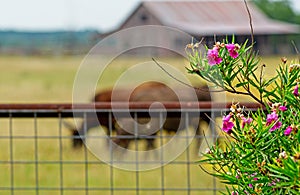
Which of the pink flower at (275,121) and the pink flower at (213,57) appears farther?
the pink flower at (213,57)

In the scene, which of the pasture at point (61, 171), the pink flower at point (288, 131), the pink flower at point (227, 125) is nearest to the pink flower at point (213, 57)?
the pink flower at point (227, 125)

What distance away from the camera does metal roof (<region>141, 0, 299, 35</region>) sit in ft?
177

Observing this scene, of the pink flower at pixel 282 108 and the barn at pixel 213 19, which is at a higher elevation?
the barn at pixel 213 19

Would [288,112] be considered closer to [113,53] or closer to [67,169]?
[67,169]

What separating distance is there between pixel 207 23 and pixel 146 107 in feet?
176

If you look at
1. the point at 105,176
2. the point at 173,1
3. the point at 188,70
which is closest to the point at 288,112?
the point at 188,70

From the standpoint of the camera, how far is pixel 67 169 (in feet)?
31.4

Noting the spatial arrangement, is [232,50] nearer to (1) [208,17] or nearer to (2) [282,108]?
(2) [282,108]

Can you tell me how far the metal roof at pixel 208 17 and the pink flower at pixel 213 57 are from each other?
162 feet

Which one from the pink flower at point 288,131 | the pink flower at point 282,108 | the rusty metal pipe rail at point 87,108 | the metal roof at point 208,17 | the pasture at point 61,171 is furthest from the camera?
the metal roof at point 208,17

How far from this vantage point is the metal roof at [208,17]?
177ft

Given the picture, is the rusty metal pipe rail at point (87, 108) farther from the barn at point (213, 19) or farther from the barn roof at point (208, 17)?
the barn roof at point (208, 17)

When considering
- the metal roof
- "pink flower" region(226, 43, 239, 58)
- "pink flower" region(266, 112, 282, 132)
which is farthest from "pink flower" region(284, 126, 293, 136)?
the metal roof

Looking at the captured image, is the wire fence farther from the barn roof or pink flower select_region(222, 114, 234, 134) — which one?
the barn roof
